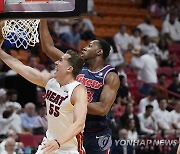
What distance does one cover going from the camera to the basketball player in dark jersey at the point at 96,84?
7.01 metres

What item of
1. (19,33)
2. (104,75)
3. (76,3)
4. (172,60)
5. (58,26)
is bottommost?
(172,60)

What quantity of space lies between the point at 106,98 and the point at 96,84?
0.27 m

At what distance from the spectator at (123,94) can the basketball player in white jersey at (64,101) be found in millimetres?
5944

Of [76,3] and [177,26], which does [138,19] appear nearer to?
[177,26]

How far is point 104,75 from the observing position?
7.13 m

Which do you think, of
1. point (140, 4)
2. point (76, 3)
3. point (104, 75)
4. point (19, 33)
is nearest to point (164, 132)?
point (104, 75)

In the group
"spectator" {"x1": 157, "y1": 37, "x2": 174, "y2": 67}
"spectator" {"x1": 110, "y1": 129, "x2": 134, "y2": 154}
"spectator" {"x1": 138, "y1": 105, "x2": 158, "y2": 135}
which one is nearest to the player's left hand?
"spectator" {"x1": 110, "y1": 129, "x2": 134, "y2": 154}

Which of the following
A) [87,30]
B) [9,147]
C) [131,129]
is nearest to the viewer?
[9,147]

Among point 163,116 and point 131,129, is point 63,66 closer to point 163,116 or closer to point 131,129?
point 131,129

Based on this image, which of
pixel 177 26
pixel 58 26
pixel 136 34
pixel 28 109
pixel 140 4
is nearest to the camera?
pixel 28 109

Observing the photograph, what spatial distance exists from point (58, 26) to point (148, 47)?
7.49ft

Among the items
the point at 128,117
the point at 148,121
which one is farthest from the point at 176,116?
the point at 128,117

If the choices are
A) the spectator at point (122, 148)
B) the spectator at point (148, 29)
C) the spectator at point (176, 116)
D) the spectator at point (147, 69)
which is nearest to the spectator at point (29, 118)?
the spectator at point (122, 148)

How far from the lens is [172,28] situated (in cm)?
1677
